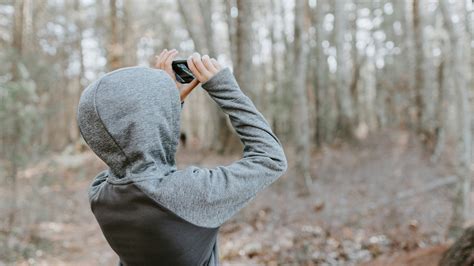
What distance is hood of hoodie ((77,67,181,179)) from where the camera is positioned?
65.4 inches

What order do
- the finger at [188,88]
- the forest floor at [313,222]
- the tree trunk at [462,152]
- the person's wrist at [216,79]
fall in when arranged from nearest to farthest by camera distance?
Result: the person's wrist at [216,79]
the finger at [188,88]
the tree trunk at [462,152]
the forest floor at [313,222]

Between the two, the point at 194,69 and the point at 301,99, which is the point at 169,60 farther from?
the point at 301,99

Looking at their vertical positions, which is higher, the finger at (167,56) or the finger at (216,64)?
the finger at (167,56)

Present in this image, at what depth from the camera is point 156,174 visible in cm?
168

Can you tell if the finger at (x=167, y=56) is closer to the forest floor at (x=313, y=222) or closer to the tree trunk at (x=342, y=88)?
the forest floor at (x=313, y=222)

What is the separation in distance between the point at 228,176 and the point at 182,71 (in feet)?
2.11

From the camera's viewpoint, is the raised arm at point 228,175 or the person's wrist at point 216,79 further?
the person's wrist at point 216,79

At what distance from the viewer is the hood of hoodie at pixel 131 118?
166 centimetres

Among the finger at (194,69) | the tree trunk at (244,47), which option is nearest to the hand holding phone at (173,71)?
the finger at (194,69)

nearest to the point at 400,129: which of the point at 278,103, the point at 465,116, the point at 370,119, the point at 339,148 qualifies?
the point at 339,148

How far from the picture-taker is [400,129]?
54.6ft

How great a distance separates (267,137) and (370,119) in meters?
34.1

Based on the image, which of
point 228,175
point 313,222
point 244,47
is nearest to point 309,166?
point 313,222

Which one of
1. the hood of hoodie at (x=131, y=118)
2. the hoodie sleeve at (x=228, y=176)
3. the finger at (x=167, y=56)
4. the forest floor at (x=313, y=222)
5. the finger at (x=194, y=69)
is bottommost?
the forest floor at (x=313, y=222)
